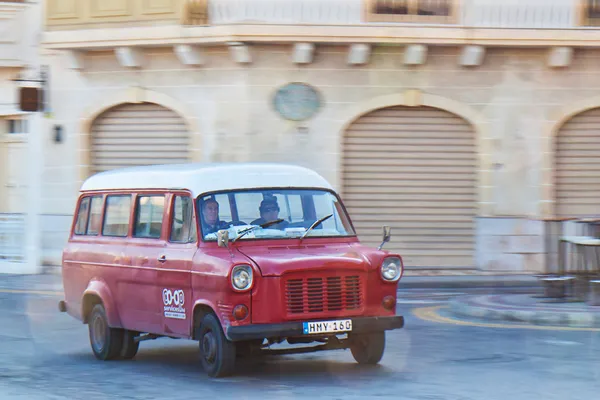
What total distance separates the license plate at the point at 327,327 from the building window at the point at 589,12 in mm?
13506

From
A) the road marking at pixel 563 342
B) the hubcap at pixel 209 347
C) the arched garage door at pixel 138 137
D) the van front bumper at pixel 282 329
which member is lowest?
the road marking at pixel 563 342

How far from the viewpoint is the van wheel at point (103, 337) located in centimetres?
1225

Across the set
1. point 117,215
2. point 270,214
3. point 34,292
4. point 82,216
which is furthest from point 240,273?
point 34,292

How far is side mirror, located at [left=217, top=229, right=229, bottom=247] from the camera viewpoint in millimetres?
10477

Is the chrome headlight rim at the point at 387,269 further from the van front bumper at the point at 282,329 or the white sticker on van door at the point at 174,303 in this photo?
the white sticker on van door at the point at 174,303

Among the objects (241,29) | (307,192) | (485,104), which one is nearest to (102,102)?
(241,29)

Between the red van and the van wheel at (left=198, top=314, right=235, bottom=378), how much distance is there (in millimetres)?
11

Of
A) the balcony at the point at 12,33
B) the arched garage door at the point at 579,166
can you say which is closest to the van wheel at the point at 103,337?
the arched garage door at the point at 579,166

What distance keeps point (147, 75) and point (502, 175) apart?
6.72 metres

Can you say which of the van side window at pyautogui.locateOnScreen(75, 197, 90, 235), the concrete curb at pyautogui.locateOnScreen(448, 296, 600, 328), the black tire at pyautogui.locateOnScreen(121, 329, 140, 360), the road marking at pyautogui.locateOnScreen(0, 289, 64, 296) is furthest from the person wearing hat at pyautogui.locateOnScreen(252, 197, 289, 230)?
the road marking at pyautogui.locateOnScreen(0, 289, 64, 296)

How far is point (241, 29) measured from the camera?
2208 cm

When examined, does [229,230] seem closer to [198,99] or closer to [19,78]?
[198,99]

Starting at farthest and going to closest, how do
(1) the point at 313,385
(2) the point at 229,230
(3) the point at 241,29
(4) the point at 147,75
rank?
(4) the point at 147,75
(3) the point at 241,29
(2) the point at 229,230
(1) the point at 313,385

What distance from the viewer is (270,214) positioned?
438 inches
